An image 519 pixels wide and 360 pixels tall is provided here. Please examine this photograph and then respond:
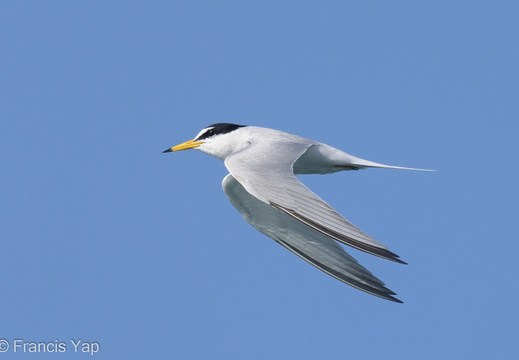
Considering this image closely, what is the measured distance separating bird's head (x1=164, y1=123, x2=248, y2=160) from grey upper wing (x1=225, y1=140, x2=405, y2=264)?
41.7 inches

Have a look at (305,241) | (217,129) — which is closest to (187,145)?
(217,129)

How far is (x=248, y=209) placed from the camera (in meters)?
11.5

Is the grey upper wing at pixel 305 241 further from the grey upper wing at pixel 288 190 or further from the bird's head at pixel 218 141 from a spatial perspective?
the grey upper wing at pixel 288 190

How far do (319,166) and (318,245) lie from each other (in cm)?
120

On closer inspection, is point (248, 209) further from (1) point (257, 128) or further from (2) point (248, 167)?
(2) point (248, 167)

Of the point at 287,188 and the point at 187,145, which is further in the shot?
the point at 187,145

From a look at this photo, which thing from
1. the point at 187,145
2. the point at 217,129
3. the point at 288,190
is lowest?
the point at 288,190

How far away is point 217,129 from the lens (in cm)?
1193

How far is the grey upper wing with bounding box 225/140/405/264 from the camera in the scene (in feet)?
24.7

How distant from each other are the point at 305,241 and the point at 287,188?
257 cm

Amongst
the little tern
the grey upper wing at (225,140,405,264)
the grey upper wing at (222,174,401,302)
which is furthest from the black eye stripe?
the grey upper wing at (225,140,405,264)

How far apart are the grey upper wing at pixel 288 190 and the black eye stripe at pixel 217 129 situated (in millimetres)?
1388

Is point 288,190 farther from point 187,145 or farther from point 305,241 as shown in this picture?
point 187,145

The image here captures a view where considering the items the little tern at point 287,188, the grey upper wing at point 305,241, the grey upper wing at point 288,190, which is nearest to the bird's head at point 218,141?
the little tern at point 287,188
